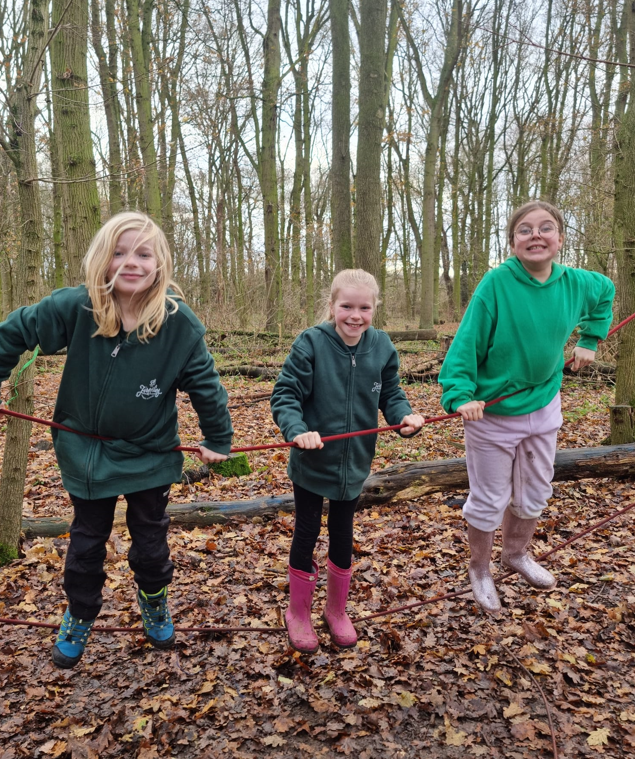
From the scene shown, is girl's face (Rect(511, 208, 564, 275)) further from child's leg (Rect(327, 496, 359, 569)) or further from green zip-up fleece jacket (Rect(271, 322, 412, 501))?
child's leg (Rect(327, 496, 359, 569))

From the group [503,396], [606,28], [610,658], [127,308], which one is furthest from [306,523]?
[606,28]

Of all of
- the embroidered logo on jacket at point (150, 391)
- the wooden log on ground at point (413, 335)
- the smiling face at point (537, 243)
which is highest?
the smiling face at point (537, 243)

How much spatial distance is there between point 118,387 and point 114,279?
45 centimetres

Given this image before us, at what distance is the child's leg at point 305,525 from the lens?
2.90 m

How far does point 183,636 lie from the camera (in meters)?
3.79

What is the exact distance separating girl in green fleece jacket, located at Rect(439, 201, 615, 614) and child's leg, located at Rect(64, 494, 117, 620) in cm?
170

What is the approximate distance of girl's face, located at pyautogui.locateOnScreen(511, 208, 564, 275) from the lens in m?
2.85

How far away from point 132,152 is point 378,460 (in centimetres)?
1015

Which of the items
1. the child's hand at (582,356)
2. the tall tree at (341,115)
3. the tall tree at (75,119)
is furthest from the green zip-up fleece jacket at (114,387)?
the tall tree at (341,115)

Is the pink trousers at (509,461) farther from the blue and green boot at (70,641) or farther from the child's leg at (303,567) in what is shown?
the blue and green boot at (70,641)

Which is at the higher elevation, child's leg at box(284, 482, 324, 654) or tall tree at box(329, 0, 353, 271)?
tall tree at box(329, 0, 353, 271)

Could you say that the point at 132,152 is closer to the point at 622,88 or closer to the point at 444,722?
the point at 622,88

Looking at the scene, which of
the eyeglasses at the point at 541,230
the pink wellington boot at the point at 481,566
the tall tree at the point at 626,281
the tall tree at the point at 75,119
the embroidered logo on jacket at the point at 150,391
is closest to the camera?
the embroidered logo on jacket at the point at 150,391

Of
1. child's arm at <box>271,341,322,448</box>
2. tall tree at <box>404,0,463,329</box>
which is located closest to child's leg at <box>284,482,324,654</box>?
child's arm at <box>271,341,322,448</box>
